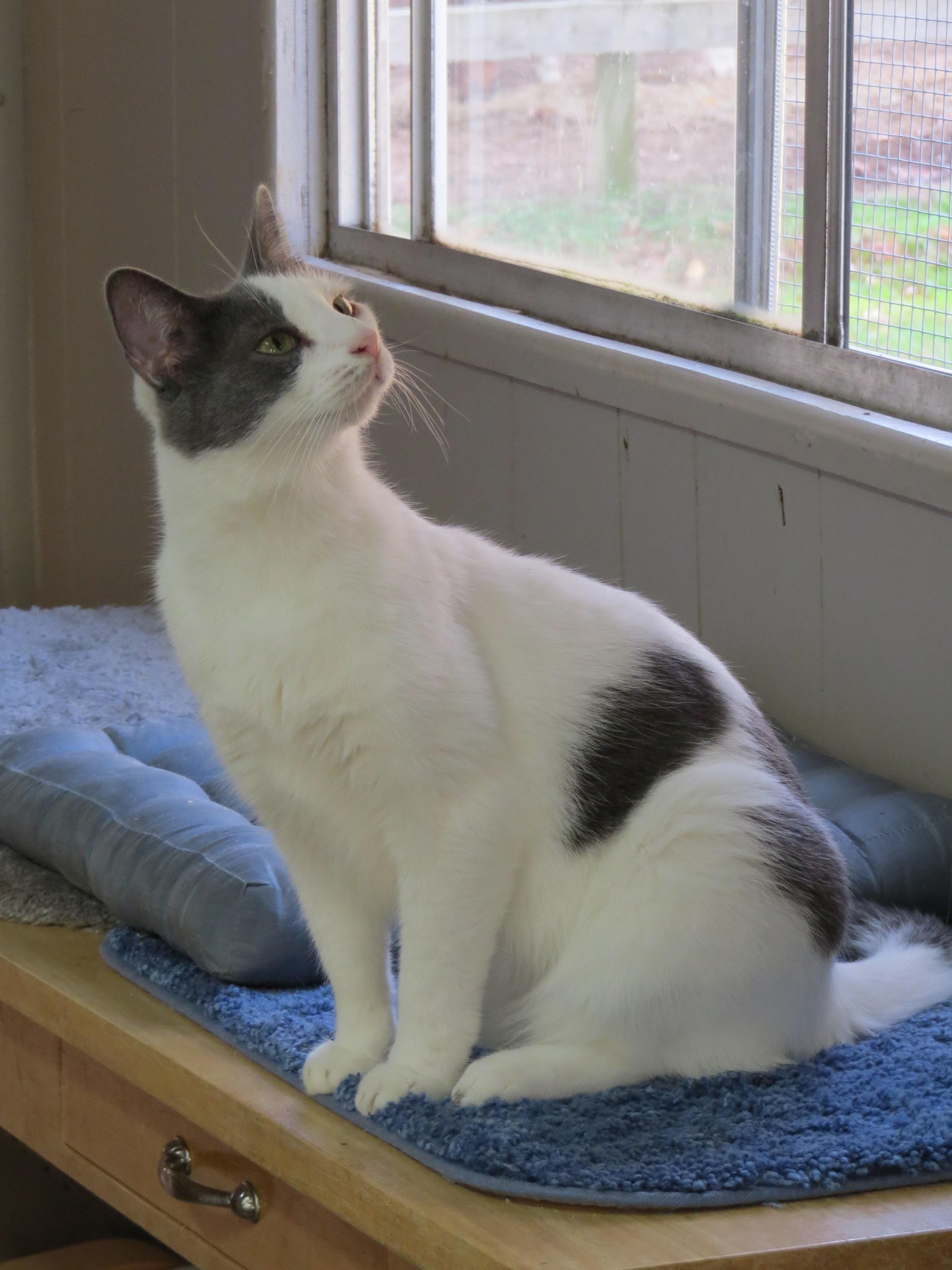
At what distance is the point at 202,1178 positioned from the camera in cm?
115

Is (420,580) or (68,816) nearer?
(420,580)

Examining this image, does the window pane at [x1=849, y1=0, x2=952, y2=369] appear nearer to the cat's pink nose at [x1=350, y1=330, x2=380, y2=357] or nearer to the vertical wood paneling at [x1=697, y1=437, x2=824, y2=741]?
the vertical wood paneling at [x1=697, y1=437, x2=824, y2=741]

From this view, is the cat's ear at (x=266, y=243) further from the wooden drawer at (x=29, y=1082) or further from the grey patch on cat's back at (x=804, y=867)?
the wooden drawer at (x=29, y=1082)

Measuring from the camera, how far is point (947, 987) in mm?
1266

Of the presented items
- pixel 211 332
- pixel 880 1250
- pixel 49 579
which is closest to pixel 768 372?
pixel 211 332

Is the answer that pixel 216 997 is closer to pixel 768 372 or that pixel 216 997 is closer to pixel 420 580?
pixel 420 580

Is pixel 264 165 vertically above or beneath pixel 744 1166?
above

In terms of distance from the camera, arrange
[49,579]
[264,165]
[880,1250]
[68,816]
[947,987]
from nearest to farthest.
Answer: [880,1250] → [947,987] → [68,816] → [264,165] → [49,579]

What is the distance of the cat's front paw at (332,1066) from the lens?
3.53 feet

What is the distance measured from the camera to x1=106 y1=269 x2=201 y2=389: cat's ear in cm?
105

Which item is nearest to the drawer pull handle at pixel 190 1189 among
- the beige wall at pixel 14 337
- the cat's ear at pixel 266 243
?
the cat's ear at pixel 266 243

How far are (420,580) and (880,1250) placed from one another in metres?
0.55

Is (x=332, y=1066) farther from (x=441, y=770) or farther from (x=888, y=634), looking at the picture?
(x=888, y=634)

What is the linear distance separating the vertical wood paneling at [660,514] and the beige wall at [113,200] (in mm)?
840
